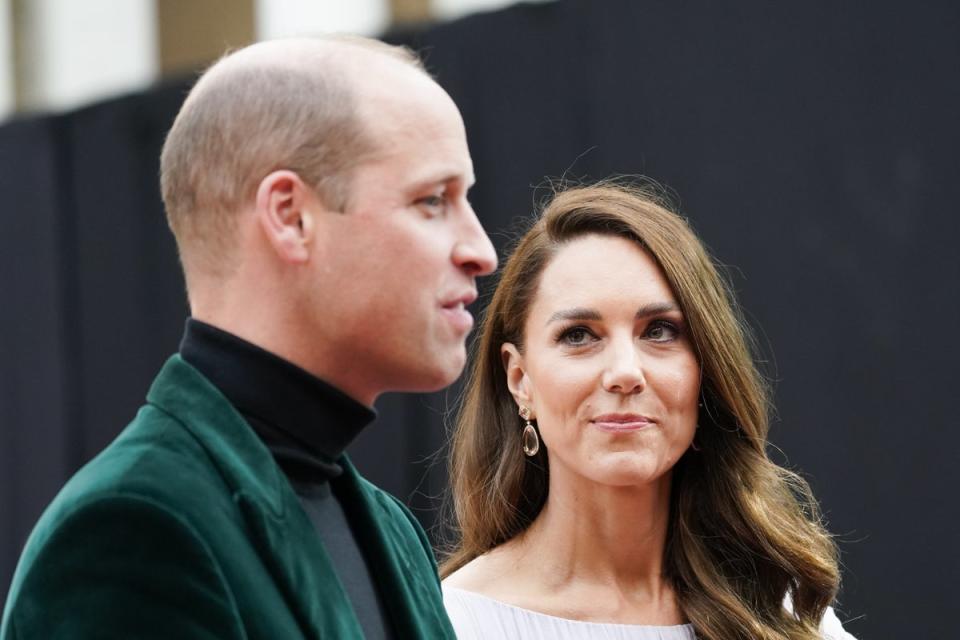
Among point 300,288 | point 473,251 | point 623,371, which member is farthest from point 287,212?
point 623,371

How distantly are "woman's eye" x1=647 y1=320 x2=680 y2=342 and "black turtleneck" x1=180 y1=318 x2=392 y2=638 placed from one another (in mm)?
1271

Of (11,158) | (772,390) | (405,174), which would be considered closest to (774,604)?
(772,390)

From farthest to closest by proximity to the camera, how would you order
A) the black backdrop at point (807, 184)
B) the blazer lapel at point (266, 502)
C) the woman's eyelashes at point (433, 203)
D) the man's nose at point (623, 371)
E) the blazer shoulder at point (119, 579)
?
1. the black backdrop at point (807, 184)
2. the man's nose at point (623, 371)
3. the woman's eyelashes at point (433, 203)
4. the blazer lapel at point (266, 502)
5. the blazer shoulder at point (119, 579)

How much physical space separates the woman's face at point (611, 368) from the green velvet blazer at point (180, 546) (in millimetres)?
1238

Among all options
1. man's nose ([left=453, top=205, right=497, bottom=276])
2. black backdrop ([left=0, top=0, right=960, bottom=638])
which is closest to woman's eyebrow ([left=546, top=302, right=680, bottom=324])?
black backdrop ([left=0, top=0, right=960, bottom=638])

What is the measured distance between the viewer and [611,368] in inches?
103

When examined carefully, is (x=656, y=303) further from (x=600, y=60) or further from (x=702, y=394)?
(x=600, y=60)

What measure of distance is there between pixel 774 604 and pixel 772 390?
1077mm

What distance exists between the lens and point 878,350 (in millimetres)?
3734

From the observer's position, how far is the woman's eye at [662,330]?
2727mm

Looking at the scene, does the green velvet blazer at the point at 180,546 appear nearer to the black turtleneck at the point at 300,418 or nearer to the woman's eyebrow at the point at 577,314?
the black turtleneck at the point at 300,418

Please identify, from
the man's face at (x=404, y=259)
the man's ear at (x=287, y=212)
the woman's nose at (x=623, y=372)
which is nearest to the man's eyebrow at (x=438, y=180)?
the man's face at (x=404, y=259)

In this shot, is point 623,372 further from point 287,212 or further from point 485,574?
point 287,212

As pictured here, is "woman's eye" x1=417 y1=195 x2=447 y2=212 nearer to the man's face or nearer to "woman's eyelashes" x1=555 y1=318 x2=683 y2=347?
the man's face
